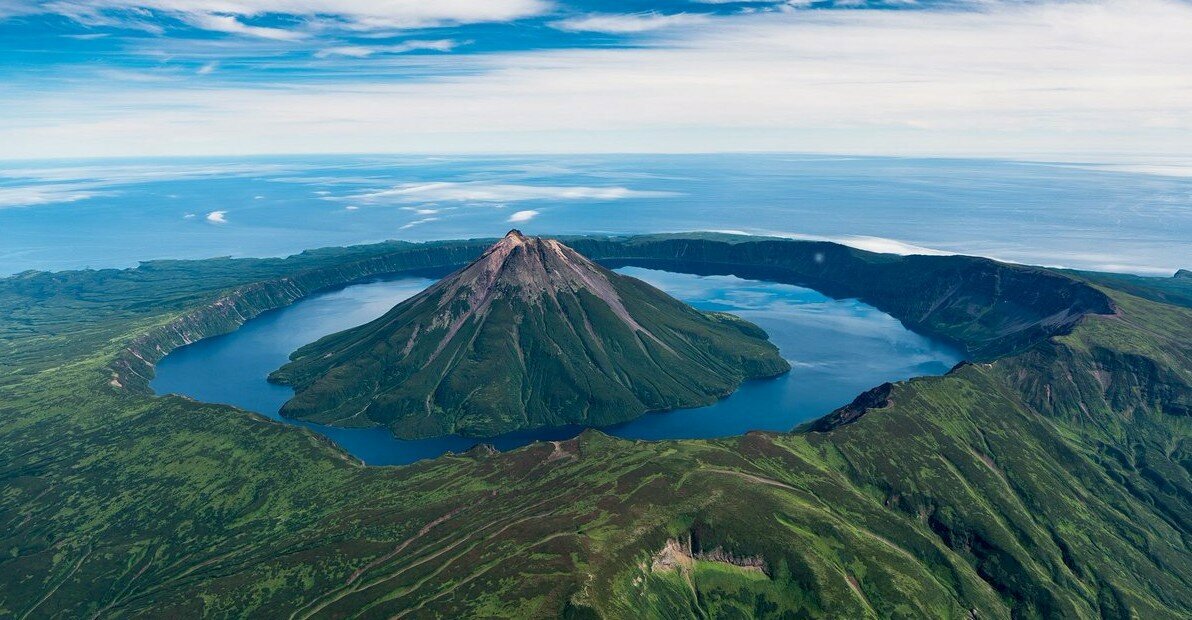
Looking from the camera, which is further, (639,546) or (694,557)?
(694,557)

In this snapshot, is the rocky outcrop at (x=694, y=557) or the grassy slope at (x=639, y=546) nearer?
the grassy slope at (x=639, y=546)

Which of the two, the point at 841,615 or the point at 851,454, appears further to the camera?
the point at 851,454

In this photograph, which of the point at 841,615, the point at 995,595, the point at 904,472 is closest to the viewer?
the point at 841,615

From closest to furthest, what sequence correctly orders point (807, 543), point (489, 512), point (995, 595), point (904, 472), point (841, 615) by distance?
point (841, 615)
point (807, 543)
point (995, 595)
point (489, 512)
point (904, 472)

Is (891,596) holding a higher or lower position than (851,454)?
lower

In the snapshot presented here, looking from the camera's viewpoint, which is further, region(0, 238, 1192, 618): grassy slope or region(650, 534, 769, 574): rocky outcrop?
region(650, 534, 769, 574): rocky outcrop

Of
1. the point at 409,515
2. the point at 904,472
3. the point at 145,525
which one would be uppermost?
the point at 904,472

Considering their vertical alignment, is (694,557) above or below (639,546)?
below

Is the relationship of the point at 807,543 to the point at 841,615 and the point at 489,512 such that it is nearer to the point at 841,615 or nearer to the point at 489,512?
the point at 841,615

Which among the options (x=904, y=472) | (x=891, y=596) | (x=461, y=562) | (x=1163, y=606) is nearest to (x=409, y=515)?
(x=461, y=562)
